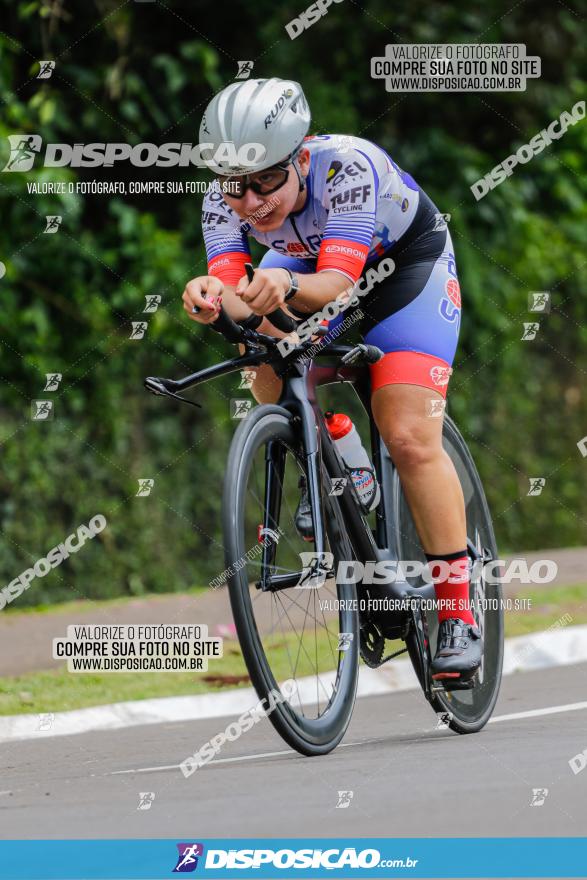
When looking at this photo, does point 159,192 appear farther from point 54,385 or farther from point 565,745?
point 565,745

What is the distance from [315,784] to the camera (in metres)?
4.38

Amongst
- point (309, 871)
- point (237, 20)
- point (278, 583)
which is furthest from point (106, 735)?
point (237, 20)

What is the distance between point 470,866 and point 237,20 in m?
10.2

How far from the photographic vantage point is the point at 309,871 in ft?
11.5

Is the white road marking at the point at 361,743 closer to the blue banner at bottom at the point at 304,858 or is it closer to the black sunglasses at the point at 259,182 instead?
the blue banner at bottom at the point at 304,858

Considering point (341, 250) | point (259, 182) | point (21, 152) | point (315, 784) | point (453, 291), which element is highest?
point (21, 152)

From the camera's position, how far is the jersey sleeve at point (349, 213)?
481 centimetres

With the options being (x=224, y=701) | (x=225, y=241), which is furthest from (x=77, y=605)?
(x=225, y=241)

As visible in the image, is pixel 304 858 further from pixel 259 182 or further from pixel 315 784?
pixel 259 182

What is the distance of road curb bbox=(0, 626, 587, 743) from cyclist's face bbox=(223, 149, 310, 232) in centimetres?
146

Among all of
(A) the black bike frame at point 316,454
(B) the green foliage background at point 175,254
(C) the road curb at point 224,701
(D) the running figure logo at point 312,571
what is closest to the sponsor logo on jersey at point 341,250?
(A) the black bike frame at point 316,454

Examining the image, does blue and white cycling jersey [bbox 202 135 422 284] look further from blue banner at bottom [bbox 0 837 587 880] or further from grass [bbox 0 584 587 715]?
grass [bbox 0 584 587 715]

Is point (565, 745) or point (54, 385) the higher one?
point (54, 385)

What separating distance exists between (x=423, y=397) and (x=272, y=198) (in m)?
0.87
